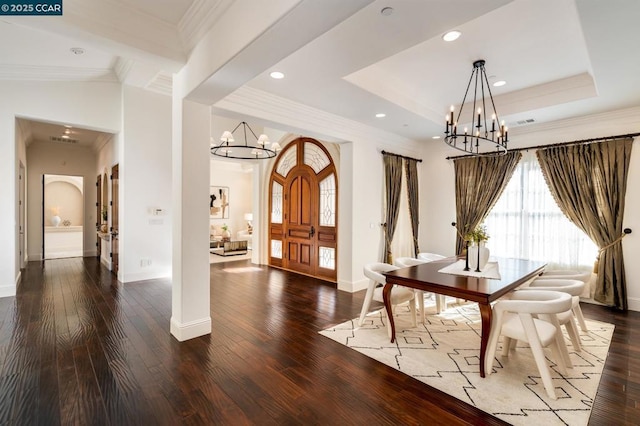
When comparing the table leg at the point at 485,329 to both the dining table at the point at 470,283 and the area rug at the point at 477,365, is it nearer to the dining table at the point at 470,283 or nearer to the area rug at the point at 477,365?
the dining table at the point at 470,283

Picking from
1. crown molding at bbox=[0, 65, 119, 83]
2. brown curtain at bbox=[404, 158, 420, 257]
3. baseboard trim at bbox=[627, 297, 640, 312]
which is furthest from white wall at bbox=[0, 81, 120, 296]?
baseboard trim at bbox=[627, 297, 640, 312]

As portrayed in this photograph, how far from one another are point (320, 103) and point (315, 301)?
298 centimetres

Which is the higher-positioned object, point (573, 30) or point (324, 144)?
point (573, 30)

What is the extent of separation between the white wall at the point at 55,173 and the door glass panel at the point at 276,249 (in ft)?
18.3

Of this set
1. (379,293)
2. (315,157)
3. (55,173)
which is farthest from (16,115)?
(379,293)

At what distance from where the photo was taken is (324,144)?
6141 mm

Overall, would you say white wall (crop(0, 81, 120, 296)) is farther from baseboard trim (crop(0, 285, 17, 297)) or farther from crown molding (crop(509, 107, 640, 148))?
crown molding (crop(509, 107, 640, 148))

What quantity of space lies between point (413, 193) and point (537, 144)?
2.31 meters

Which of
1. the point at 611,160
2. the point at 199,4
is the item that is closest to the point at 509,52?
the point at 611,160

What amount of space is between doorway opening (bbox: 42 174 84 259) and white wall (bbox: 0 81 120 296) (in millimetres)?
5539

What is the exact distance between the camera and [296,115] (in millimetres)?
4484

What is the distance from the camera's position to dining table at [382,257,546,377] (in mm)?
2574

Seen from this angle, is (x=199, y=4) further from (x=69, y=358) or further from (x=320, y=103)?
(x=69, y=358)

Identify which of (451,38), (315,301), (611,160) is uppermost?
(451,38)
